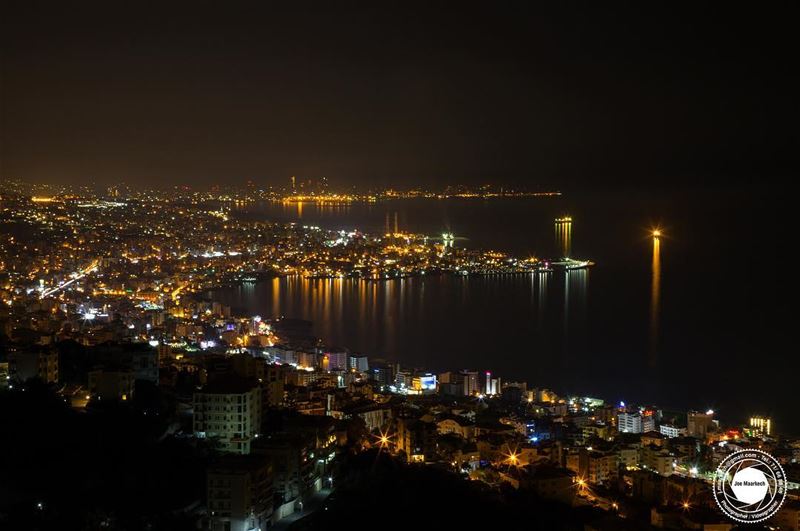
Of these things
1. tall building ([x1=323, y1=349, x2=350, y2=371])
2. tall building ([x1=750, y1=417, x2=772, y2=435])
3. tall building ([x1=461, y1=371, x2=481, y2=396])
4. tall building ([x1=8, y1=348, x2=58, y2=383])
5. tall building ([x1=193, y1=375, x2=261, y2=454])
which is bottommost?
tall building ([x1=750, y1=417, x2=772, y2=435])

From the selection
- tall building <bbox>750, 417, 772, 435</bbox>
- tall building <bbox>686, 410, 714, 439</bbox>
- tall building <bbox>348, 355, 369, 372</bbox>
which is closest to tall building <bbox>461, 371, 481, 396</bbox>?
tall building <bbox>348, 355, 369, 372</bbox>

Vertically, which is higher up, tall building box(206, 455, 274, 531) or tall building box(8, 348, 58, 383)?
tall building box(8, 348, 58, 383)

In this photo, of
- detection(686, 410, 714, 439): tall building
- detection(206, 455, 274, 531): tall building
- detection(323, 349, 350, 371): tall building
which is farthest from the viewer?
detection(323, 349, 350, 371): tall building

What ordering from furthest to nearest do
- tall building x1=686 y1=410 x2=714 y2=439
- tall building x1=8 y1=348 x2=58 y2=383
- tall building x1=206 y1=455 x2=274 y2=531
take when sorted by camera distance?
tall building x1=686 y1=410 x2=714 y2=439 < tall building x1=8 y1=348 x2=58 y2=383 < tall building x1=206 y1=455 x2=274 y2=531

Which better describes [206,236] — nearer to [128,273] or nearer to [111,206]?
[111,206]

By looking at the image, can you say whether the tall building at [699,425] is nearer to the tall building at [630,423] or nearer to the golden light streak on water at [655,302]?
the tall building at [630,423]

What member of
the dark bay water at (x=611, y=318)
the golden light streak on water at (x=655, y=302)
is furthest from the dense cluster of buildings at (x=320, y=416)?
the golden light streak on water at (x=655, y=302)

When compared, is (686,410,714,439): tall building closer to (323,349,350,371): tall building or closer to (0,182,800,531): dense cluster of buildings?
(0,182,800,531): dense cluster of buildings

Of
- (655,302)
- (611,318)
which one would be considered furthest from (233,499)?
(655,302)

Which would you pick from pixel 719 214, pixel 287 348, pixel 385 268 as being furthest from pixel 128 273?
pixel 719 214
